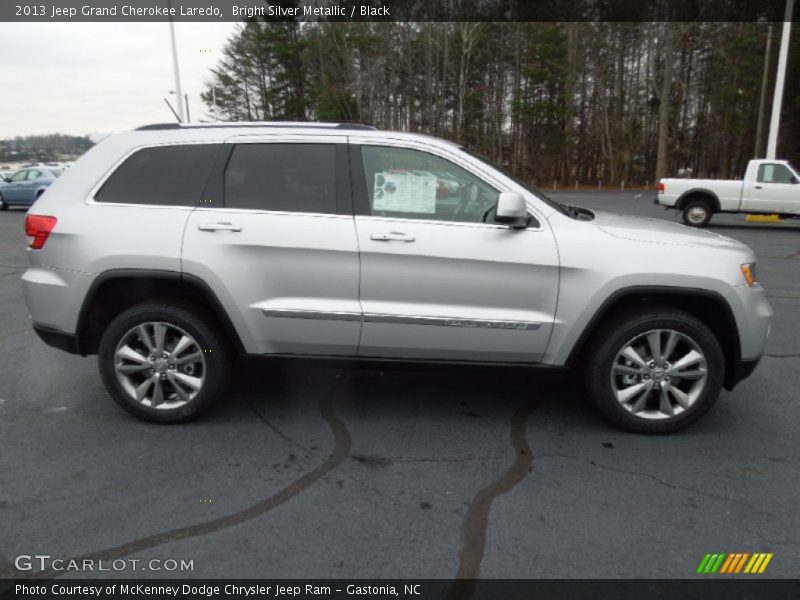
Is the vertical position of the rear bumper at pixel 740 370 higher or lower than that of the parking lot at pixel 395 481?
higher

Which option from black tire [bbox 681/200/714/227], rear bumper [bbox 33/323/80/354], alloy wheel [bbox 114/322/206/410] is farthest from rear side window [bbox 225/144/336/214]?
black tire [bbox 681/200/714/227]

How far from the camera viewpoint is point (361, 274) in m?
3.42

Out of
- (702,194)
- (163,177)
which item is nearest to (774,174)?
(702,194)

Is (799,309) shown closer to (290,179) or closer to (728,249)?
(728,249)

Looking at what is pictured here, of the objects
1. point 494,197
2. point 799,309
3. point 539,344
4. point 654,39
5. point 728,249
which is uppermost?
point 654,39

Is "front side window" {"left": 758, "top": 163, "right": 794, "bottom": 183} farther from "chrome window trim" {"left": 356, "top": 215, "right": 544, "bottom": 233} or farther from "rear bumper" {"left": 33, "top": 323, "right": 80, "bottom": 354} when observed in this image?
"rear bumper" {"left": 33, "top": 323, "right": 80, "bottom": 354}

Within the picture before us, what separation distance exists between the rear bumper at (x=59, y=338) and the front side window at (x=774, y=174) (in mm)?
15356

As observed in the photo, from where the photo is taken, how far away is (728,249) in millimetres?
3494

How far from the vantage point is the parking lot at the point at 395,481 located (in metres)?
2.53

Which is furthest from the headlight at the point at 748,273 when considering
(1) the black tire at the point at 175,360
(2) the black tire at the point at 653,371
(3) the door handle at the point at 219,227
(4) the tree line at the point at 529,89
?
(4) the tree line at the point at 529,89

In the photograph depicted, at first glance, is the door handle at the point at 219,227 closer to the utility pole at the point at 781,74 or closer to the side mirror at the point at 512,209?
the side mirror at the point at 512,209

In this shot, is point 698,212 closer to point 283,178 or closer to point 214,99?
point 283,178
